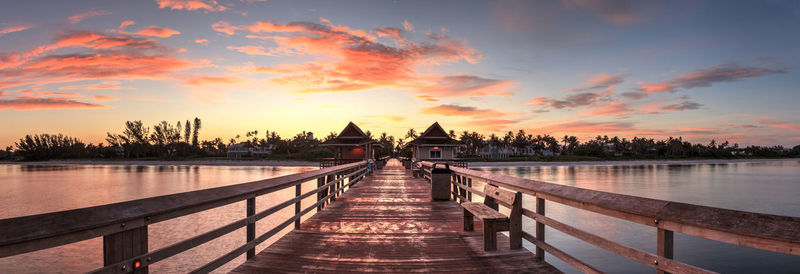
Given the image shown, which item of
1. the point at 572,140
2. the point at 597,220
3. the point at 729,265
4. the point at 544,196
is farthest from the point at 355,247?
the point at 572,140

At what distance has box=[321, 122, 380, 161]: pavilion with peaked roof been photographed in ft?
138

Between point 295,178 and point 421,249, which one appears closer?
point 421,249

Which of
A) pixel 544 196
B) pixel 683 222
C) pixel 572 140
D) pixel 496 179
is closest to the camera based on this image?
pixel 683 222

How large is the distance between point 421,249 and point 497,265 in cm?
118

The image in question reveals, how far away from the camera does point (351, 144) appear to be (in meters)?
40.8

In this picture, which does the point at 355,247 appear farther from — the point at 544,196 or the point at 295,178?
the point at 544,196

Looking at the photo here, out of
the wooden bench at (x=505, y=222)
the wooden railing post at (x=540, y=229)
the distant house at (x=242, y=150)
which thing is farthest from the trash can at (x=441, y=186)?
the distant house at (x=242, y=150)

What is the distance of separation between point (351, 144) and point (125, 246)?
38.4 meters

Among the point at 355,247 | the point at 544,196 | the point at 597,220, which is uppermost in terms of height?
the point at 544,196

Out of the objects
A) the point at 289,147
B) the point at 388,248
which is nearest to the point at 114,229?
the point at 388,248

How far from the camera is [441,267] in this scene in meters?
4.49

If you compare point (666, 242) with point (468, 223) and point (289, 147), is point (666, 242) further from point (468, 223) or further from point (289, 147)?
point (289, 147)

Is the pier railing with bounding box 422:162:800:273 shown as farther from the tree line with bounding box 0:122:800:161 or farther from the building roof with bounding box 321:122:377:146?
the tree line with bounding box 0:122:800:161

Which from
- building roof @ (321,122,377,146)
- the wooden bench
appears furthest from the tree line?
the wooden bench
